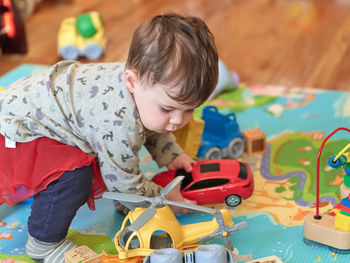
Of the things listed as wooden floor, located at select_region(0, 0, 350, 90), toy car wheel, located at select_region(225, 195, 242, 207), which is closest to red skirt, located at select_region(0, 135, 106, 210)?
toy car wheel, located at select_region(225, 195, 242, 207)

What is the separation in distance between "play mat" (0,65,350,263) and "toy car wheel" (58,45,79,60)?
0.67 metres

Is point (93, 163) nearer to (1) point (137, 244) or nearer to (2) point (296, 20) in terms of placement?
(1) point (137, 244)

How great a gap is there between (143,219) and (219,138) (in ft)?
1.57

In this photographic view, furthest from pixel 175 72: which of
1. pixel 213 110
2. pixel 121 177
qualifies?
pixel 213 110

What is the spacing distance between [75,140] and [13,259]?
0.83 ft

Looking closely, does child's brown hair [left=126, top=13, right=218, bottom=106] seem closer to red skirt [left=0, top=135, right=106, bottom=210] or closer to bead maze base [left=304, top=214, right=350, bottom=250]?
red skirt [left=0, top=135, right=106, bottom=210]

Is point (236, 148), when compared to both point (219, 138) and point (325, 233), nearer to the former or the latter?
point (219, 138)

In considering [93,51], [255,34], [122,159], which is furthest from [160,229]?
[255,34]

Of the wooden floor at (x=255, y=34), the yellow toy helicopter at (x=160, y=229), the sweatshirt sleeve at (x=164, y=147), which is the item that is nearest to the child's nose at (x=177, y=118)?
the yellow toy helicopter at (x=160, y=229)

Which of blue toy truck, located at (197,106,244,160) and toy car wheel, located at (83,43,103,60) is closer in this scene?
blue toy truck, located at (197,106,244,160)

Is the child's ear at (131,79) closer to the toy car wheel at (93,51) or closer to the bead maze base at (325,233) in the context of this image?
the bead maze base at (325,233)

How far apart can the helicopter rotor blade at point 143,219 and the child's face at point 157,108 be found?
0.49 feet

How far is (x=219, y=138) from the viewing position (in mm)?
1290

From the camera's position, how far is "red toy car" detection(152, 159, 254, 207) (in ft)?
3.49
